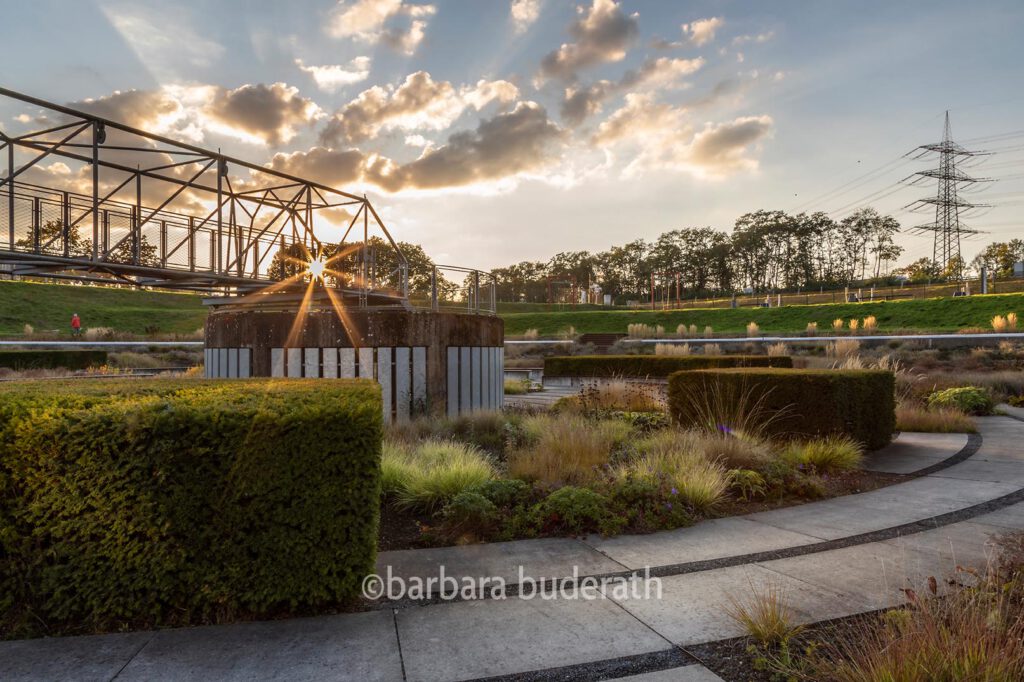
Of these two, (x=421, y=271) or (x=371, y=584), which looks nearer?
(x=371, y=584)

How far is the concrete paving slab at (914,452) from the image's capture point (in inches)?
298

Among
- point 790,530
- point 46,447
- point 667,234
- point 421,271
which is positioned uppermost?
point 667,234

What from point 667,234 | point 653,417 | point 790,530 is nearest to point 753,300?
point 667,234

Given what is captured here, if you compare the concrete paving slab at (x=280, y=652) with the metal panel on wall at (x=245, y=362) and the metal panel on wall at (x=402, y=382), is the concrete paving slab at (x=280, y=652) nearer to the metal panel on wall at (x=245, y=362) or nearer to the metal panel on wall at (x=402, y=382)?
the metal panel on wall at (x=402, y=382)

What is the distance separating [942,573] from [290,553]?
4.49 metres

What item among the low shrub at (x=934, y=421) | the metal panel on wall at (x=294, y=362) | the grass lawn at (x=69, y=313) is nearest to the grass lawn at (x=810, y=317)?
the low shrub at (x=934, y=421)

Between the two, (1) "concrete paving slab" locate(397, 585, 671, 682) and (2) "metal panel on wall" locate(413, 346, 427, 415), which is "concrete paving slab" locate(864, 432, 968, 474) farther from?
(2) "metal panel on wall" locate(413, 346, 427, 415)

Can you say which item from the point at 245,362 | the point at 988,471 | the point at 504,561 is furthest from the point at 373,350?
the point at 988,471

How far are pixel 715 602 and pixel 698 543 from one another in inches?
45.3

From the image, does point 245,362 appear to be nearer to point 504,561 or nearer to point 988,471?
point 504,561

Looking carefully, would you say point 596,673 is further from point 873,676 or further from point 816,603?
point 816,603

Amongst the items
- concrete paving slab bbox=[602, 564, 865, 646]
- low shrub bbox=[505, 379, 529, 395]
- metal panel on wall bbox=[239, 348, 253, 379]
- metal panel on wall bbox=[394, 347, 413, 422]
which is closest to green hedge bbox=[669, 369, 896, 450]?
concrete paving slab bbox=[602, 564, 865, 646]

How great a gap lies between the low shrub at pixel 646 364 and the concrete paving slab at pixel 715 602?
9.91 m

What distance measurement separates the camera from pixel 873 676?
235 cm
